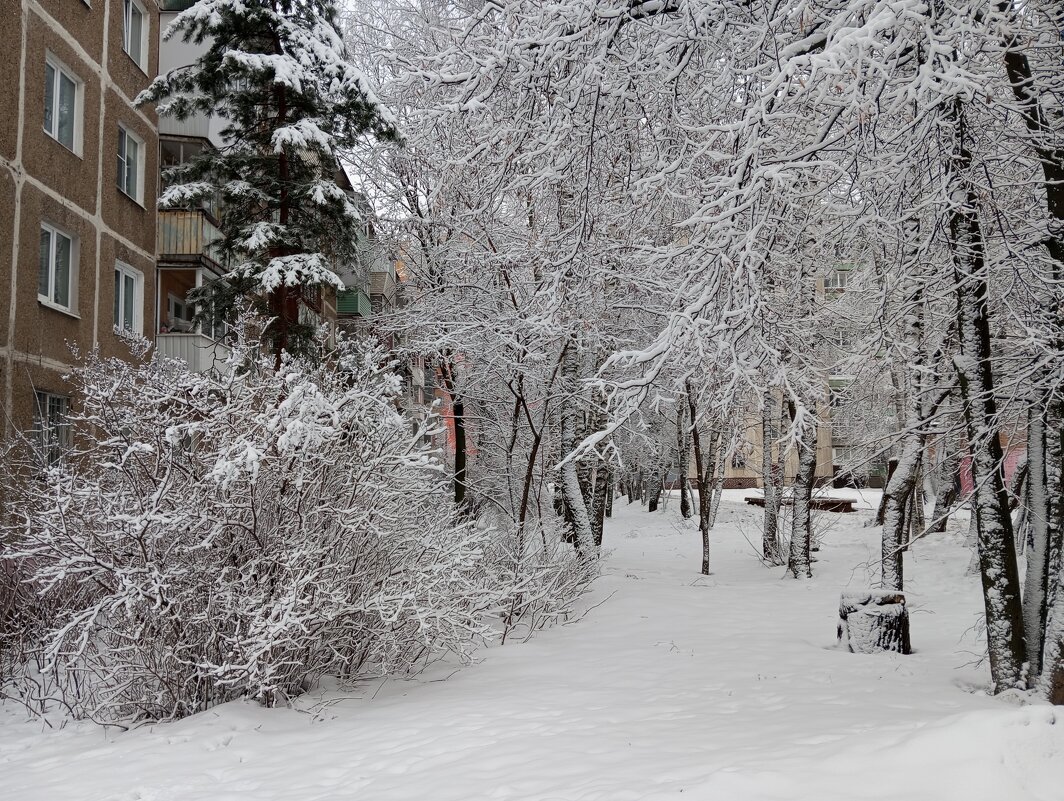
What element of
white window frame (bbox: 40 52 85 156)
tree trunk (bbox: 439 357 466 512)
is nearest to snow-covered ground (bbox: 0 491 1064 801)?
tree trunk (bbox: 439 357 466 512)

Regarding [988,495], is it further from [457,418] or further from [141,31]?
[141,31]

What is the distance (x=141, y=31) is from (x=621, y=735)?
57.1 feet

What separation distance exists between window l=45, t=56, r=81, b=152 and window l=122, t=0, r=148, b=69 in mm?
2463

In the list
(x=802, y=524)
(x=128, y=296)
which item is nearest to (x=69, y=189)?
(x=128, y=296)

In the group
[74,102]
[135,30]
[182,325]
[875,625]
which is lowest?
[875,625]

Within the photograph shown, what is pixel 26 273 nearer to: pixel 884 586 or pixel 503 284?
pixel 503 284

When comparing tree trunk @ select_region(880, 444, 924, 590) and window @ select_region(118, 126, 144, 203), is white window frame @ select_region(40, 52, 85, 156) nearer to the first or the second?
window @ select_region(118, 126, 144, 203)

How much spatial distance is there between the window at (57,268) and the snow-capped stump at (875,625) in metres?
12.0

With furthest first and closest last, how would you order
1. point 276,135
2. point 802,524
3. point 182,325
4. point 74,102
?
point 182,325 < point 802,524 < point 74,102 < point 276,135

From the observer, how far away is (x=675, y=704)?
6844 mm

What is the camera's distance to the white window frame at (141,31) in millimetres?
17047

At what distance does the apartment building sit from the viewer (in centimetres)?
1280

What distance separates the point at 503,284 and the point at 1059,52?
9260mm

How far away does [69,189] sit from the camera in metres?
14.6
